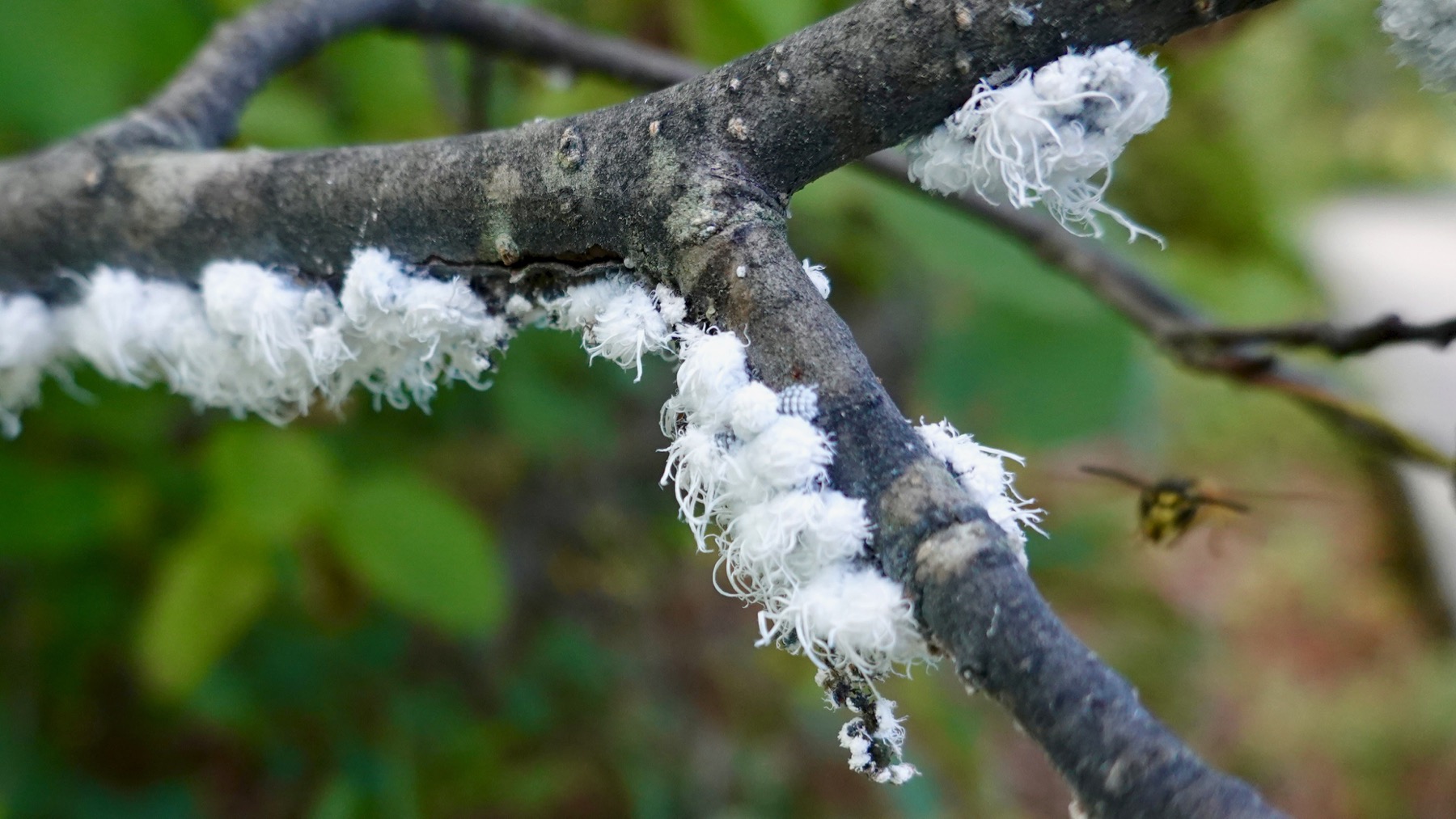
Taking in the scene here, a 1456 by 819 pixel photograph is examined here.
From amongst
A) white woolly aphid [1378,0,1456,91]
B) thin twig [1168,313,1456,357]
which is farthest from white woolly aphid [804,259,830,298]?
thin twig [1168,313,1456,357]

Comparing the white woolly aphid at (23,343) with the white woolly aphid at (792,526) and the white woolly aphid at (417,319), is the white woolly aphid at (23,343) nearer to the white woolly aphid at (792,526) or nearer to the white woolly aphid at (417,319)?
the white woolly aphid at (417,319)

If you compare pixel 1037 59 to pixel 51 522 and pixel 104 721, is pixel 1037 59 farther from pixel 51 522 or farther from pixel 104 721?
pixel 104 721

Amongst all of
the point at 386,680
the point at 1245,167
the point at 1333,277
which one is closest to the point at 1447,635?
the point at 1333,277

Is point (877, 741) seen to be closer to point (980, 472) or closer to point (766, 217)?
point (980, 472)

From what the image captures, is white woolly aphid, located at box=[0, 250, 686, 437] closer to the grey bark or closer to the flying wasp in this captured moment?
the grey bark

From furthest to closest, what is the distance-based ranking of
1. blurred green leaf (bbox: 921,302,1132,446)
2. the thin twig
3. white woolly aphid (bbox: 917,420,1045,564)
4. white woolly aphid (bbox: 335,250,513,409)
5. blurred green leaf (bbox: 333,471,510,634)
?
blurred green leaf (bbox: 921,302,1132,446), blurred green leaf (bbox: 333,471,510,634), the thin twig, white woolly aphid (bbox: 335,250,513,409), white woolly aphid (bbox: 917,420,1045,564)

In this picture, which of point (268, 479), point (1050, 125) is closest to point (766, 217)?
point (1050, 125)
